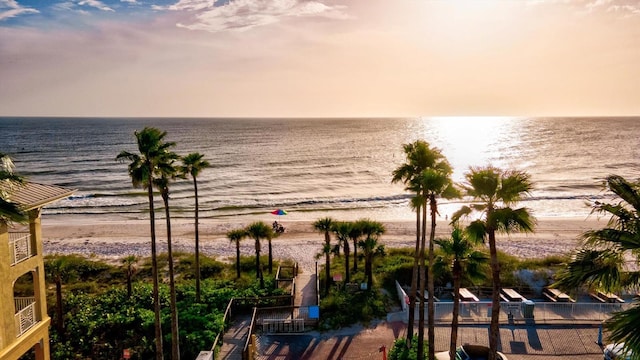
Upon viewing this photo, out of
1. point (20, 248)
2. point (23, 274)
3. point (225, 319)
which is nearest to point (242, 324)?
point (225, 319)

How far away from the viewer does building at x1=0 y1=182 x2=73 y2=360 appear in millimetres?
13063

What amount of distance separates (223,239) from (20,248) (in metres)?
32.5

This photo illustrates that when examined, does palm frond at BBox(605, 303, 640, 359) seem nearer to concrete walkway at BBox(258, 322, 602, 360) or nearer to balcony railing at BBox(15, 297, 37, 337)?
concrete walkway at BBox(258, 322, 602, 360)

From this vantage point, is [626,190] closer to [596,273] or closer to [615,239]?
[615,239]

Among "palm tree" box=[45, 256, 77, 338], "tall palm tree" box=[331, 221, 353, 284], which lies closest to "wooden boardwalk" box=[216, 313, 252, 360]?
"tall palm tree" box=[331, 221, 353, 284]

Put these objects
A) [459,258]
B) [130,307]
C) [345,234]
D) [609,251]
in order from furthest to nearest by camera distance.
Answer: [345,234] < [130,307] < [459,258] < [609,251]

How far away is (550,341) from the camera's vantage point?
20.1 metres

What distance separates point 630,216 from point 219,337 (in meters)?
18.2

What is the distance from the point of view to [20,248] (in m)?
14.5

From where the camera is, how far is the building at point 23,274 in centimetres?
1306

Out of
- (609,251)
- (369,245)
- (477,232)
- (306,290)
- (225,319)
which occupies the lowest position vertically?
(306,290)

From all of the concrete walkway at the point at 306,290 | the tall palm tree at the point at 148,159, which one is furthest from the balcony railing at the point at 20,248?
the concrete walkway at the point at 306,290

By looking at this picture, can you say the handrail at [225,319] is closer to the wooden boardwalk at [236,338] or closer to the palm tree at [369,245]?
the wooden boardwalk at [236,338]

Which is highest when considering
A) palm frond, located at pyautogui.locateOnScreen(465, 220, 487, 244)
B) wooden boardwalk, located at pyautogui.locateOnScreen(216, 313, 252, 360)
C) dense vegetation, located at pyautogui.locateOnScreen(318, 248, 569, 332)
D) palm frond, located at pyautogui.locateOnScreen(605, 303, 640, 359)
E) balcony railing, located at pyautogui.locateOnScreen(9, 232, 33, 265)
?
palm frond, located at pyautogui.locateOnScreen(605, 303, 640, 359)
